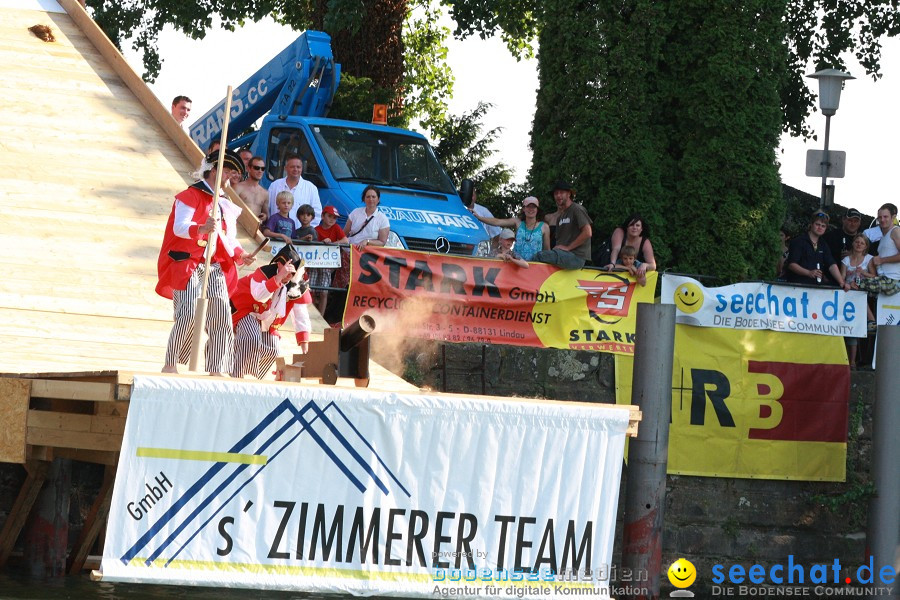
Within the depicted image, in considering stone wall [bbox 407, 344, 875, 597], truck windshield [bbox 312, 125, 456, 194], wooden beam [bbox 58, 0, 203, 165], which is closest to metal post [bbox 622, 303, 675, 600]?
stone wall [bbox 407, 344, 875, 597]

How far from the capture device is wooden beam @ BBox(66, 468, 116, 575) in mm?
11586

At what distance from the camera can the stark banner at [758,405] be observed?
14.1 m

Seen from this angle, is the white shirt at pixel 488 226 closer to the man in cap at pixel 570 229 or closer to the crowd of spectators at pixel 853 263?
the man in cap at pixel 570 229

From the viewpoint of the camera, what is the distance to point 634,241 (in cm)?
1432

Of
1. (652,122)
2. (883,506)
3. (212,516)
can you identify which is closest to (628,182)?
(652,122)

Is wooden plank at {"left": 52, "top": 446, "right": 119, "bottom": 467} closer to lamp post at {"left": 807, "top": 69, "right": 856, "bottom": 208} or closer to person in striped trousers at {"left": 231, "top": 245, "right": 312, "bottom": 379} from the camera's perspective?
person in striped trousers at {"left": 231, "top": 245, "right": 312, "bottom": 379}

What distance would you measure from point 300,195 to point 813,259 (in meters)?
5.36

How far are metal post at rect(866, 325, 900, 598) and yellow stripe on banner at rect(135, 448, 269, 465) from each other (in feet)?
21.9

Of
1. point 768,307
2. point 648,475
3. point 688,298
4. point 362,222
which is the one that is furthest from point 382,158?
point 648,475

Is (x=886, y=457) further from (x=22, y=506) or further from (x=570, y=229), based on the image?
(x=22, y=506)

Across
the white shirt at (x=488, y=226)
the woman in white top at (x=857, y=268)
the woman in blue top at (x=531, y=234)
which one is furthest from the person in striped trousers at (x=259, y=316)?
the woman in white top at (x=857, y=268)

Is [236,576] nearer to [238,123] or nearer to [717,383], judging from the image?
[717,383]

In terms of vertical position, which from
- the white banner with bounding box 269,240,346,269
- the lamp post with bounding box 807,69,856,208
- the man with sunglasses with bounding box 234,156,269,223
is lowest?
the white banner with bounding box 269,240,346,269

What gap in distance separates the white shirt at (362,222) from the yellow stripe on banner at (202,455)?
242 inches
